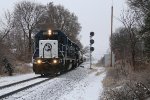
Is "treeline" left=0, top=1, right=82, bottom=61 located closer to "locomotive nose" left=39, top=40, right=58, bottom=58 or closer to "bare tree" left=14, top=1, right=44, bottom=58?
"bare tree" left=14, top=1, right=44, bottom=58

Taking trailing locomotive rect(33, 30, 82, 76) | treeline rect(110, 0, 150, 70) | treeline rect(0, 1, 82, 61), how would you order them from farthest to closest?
treeline rect(0, 1, 82, 61), trailing locomotive rect(33, 30, 82, 76), treeline rect(110, 0, 150, 70)

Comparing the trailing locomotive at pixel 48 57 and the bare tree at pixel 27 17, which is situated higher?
the bare tree at pixel 27 17

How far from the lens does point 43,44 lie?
105ft

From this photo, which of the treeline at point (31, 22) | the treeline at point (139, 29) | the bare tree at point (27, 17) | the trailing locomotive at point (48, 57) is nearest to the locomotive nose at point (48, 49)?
the trailing locomotive at point (48, 57)

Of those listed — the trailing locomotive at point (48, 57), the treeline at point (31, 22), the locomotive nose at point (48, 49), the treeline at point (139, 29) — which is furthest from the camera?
the treeline at point (31, 22)

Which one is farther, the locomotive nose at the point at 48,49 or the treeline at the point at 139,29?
the locomotive nose at the point at 48,49

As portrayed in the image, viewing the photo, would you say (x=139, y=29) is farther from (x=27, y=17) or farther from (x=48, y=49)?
(x=27, y=17)

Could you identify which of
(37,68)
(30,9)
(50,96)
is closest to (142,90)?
(50,96)

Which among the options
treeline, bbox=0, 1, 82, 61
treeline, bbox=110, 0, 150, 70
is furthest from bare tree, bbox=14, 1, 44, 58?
treeline, bbox=110, 0, 150, 70

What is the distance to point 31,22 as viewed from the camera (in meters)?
74.2

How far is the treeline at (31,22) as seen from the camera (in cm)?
6399

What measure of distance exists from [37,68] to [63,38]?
14.8 feet

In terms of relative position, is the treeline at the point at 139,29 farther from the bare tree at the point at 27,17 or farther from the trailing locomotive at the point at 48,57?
the bare tree at the point at 27,17

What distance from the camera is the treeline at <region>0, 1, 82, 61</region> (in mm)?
63987
